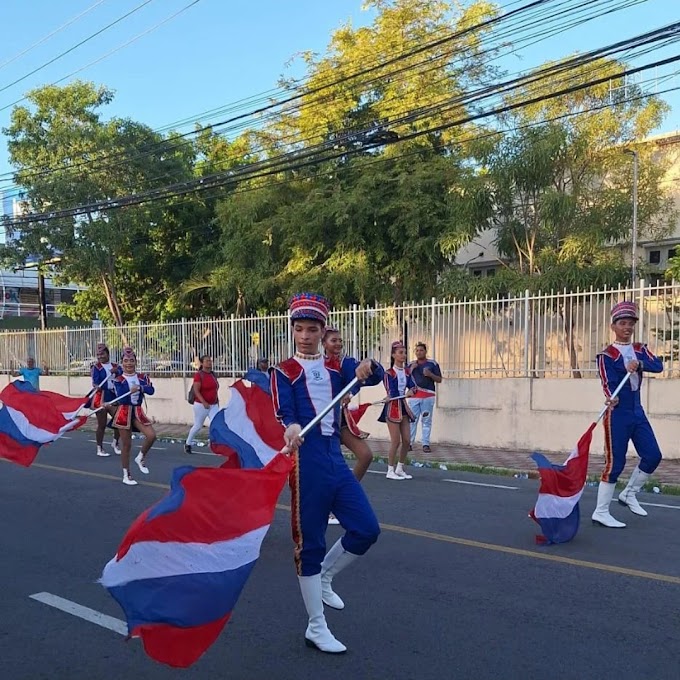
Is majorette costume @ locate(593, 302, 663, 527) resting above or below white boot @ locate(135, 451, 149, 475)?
above

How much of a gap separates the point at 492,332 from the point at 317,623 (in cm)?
1035

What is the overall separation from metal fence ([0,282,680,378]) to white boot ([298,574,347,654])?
924 cm

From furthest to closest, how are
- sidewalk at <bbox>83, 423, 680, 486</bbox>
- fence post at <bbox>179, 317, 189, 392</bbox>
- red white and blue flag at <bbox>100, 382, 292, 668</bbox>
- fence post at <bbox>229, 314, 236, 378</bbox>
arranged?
fence post at <bbox>179, 317, 189, 392</bbox>, fence post at <bbox>229, 314, 236, 378</bbox>, sidewalk at <bbox>83, 423, 680, 486</bbox>, red white and blue flag at <bbox>100, 382, 292, 668</bbox>

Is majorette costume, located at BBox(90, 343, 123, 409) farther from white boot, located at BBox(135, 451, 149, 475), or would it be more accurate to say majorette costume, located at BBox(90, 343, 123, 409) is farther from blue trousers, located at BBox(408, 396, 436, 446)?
blue trousers, located at BBox(408, 396, 436, 446)

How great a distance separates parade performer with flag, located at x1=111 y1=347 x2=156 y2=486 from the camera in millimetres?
10664

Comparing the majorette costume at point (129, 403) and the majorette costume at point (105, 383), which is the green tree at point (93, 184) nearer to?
the majorette costume at point (105, 383)

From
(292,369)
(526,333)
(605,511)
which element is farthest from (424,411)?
(292,369)

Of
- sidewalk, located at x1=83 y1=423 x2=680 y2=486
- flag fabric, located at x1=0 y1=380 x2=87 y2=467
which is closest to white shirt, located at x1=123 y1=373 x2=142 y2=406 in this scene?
flag fabric, located at x1=0 y1=380 x2=87 y2=467

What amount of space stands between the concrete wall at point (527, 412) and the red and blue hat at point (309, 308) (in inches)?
355

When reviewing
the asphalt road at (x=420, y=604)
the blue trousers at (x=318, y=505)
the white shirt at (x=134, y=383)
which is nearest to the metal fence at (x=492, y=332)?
the asphalt road at (x=420, y=604)

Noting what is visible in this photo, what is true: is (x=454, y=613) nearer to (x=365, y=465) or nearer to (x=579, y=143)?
(x=365, y=465)

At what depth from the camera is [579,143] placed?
54.9 ft

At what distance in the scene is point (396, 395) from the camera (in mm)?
10820

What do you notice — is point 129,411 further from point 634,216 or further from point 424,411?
point 634,216
